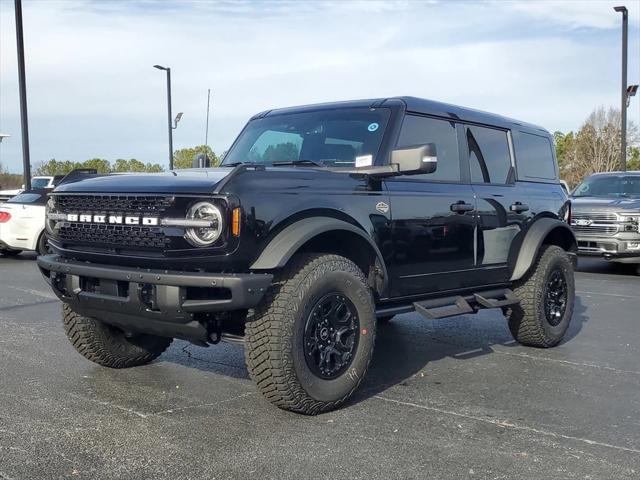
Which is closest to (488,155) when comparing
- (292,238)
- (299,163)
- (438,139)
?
(438,139)

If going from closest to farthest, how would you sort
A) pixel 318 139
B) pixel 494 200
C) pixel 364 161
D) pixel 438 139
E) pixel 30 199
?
pixel 364 161, pixel 318 139, pixel 438 139, pixel 494 200, pixel 30 199

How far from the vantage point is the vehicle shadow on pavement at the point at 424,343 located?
206 inches

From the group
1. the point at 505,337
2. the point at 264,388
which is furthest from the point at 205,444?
the point at 505,337

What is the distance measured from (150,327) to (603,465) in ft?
8.19

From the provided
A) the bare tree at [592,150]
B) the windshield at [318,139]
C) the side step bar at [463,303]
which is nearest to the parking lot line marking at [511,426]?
the side step bar at [463,303]

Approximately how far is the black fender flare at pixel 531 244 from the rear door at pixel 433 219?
2.11 ft

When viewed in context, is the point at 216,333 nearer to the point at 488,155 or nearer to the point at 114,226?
the point at 114,226

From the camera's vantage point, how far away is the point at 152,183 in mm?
4156

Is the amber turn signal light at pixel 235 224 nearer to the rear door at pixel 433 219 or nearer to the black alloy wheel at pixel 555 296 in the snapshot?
the rear door at pixel 433 219

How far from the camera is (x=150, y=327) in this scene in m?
4.17

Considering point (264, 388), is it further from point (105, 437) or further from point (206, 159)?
point (206, 159)

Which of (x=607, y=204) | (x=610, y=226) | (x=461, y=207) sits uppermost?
(x=461, y=207)

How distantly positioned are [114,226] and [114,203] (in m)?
0.13

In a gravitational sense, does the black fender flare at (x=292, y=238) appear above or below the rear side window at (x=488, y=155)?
below
